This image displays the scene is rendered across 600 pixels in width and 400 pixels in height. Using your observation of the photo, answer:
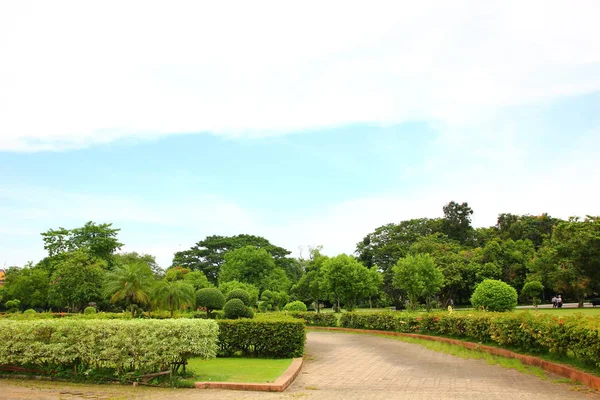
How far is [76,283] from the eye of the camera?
39281mm

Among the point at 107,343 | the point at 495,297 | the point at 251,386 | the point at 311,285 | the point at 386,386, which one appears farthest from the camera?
the point at 311,285

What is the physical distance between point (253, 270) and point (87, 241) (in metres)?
18.0

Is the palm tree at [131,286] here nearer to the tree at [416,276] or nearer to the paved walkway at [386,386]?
the paved walkway at [386,386]

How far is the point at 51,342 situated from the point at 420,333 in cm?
1524

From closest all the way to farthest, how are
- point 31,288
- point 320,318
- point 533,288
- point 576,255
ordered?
point 320,318, point 576,255, point 533,288, point 31,288

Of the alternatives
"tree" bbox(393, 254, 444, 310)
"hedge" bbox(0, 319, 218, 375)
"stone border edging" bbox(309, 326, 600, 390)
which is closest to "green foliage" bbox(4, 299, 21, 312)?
"tree" bbox(393, 254, 444, 310)

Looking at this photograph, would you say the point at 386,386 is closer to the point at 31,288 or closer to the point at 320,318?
the point at 320,318

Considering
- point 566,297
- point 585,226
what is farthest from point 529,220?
point 585,226

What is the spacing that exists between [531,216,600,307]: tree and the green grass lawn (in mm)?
28710

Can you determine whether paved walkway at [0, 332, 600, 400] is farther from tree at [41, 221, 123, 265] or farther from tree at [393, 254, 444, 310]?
tree at [41, 221, 123, 265]

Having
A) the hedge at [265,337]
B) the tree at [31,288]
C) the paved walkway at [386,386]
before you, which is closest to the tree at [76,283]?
the tree at [31,288]

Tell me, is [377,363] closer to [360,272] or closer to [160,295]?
[160,295]

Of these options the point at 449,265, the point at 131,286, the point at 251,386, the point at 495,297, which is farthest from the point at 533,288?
the point at 251,386

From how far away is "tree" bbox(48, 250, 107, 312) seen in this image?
39094 millimetres
